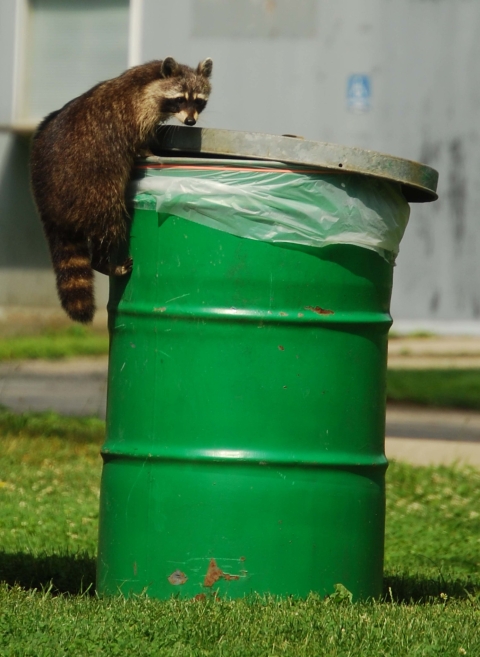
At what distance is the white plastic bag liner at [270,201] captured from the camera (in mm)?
3783

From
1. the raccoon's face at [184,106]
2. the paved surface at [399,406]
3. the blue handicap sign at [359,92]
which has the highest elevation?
the blue handicap sign at [359,92]

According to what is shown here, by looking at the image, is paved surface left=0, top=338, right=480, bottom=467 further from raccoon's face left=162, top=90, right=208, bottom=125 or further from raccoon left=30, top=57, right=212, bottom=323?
raccoon left=30, top=57, right=212, bottom=323

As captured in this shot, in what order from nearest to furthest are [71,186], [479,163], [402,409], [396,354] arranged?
[71,186]
[402,409]
[396,354]
[479,163]

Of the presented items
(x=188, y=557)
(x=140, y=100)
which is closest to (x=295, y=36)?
(x=140, y=100)

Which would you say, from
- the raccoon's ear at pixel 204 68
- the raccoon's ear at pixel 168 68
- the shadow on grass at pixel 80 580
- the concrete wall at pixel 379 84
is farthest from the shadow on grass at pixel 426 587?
the concrete wall at pixel 379 84

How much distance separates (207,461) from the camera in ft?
12.2

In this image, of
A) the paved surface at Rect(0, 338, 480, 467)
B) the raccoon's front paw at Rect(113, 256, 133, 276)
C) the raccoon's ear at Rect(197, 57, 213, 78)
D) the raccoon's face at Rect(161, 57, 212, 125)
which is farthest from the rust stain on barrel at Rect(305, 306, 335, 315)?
the paved surface at Rect(0, 338, 480, 467)

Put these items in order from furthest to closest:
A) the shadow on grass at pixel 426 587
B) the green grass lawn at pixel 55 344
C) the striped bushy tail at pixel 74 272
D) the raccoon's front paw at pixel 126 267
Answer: the green grass lawn at pixel 55 344 → the shadow on grass at pixel 426 587 → the striped bushy tail at pixel 74 272 → the raccoon's front paw at pixel 126 267

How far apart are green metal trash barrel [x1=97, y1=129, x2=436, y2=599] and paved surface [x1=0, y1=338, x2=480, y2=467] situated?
386 centimetres

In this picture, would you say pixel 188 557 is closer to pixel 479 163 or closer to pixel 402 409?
pixel 402 409

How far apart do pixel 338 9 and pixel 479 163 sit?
2673 millimetres

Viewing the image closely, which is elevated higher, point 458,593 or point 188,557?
point 188,557

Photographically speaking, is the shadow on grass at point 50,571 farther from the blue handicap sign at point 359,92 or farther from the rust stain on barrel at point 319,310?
the blue handicap sign at point 359,92

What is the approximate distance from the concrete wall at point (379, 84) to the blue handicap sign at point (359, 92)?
0.01 metres
